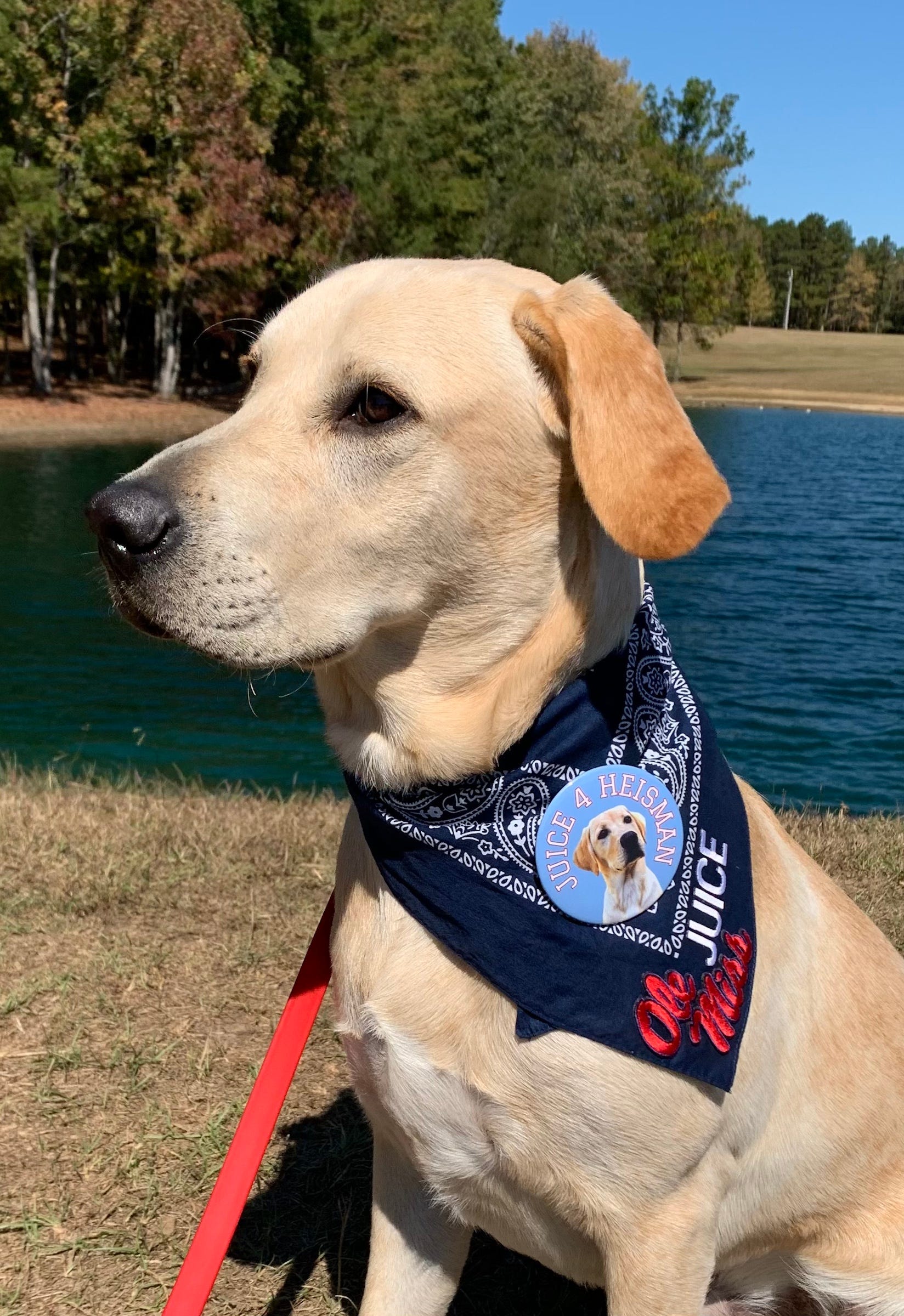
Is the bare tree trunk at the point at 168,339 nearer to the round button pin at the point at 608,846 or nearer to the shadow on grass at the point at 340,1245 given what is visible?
the shadow on grass at the point at 340,1245

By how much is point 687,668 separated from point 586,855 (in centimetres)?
1189

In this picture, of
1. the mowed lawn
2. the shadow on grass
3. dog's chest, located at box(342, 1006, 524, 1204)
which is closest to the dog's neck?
dog's chest, located at box(342, 1006, 524, 1204)

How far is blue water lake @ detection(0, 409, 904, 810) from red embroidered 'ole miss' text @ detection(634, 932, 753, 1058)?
1.38 m

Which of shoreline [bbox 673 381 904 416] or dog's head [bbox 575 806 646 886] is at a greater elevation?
dog's head [bbox 575 806 646 886]

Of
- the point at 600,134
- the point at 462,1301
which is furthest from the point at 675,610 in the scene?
the point at 600,134

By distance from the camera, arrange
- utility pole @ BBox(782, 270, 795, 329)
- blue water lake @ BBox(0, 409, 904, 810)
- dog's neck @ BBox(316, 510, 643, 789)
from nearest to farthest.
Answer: dog's neck @ BBox(316, 510, 643, 789), blue water lake @ BBox(0, 409, 904, 810), utility pole @ BBox(782, 270, 795, 329)

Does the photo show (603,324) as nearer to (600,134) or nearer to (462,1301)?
(462,1301)

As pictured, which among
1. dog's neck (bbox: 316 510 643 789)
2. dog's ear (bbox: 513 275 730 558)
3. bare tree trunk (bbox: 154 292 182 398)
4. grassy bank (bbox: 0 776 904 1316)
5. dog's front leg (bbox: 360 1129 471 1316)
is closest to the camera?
dog's ear (bbox: 513 275 730 558)

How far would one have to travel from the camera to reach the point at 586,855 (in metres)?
2.25

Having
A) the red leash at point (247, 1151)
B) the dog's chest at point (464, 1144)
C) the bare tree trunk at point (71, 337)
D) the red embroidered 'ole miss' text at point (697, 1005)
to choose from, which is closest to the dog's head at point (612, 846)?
the red embroidered 'ole miss' text at point (697, 1005)

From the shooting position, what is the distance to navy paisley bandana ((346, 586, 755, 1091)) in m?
2.18

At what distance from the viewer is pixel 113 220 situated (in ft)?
112

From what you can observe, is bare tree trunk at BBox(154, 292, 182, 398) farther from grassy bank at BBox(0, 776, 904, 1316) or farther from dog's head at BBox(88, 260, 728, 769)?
dog's head at BBox(88, 260, 728, 769)

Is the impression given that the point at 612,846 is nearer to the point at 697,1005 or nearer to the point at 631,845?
the point at 631,845
